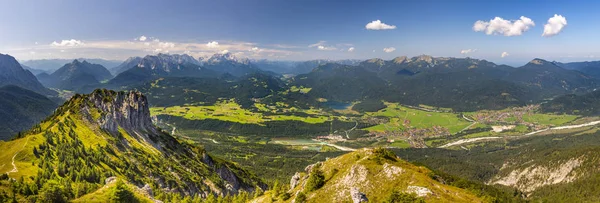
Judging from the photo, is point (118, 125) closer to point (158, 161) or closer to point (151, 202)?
point (158, 161)

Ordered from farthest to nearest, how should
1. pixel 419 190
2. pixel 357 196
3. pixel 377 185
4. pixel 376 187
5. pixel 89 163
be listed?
1. pixel 89 163
2. pixel 377 185
3. pixel 376 187
4. pixel 419 190
5. pixel 357 196

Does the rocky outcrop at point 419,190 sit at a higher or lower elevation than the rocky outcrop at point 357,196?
higher

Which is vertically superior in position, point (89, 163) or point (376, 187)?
point (376, 187)

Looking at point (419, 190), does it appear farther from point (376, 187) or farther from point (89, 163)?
point (89, 163)

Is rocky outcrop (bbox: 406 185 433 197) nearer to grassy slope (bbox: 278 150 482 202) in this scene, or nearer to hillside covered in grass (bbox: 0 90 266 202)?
grassy slope (bbox: 278 150 482 202)

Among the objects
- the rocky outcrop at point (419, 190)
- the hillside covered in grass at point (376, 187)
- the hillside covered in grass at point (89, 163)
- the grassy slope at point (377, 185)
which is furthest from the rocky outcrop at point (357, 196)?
the hillside covered in grass at point (89, 163)

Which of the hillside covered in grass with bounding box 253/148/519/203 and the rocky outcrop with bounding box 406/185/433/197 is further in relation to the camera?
the hillside covered in grass with bounding box 253/148/519/203

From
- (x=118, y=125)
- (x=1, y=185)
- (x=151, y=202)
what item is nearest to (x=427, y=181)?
(x=151, y=202)

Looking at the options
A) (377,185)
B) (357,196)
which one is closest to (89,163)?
(357,196)

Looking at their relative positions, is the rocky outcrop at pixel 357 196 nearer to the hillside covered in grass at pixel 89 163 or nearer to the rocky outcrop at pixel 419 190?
the rocky outcrop at pixel 419 190

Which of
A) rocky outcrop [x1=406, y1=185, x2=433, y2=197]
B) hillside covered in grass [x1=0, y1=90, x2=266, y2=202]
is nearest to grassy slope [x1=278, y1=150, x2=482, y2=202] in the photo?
rocky outcrop [x1=406, y1=185, x2=433, y2=197]

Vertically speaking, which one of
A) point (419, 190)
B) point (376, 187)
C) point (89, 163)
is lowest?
point (89, 163)
